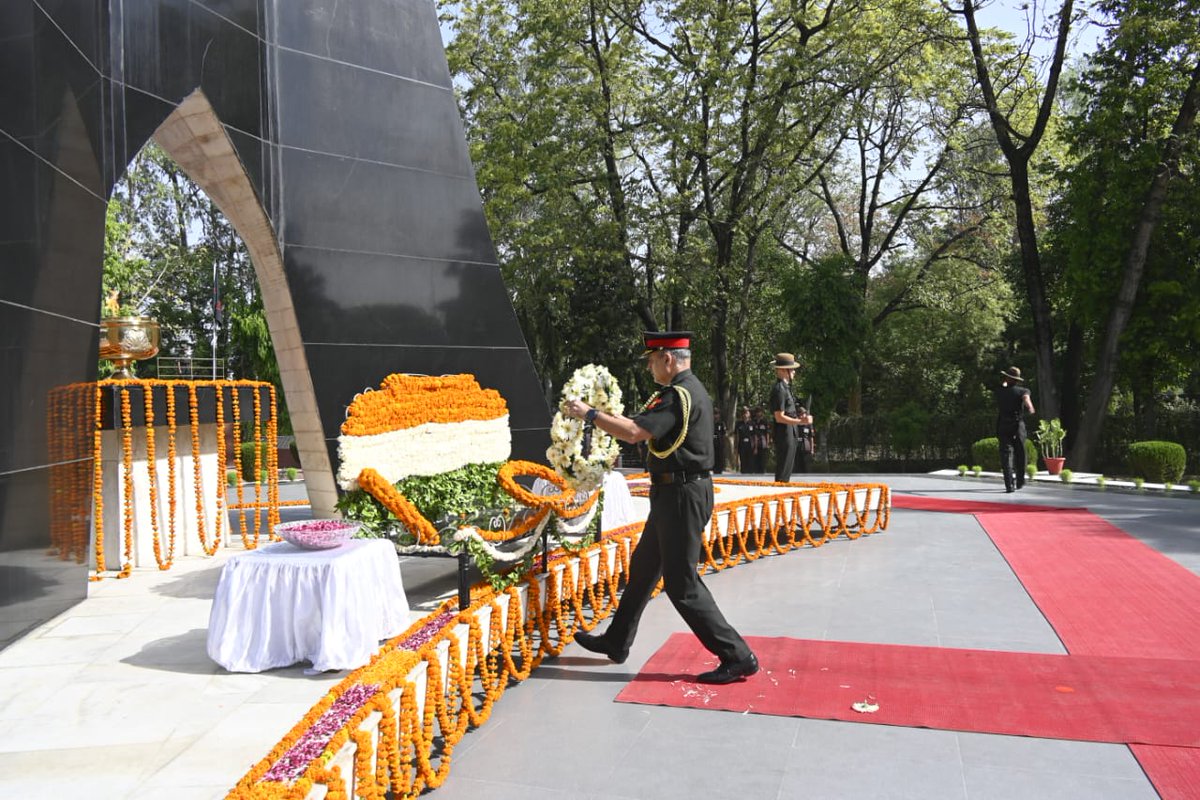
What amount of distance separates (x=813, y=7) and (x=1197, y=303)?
31.9 ft

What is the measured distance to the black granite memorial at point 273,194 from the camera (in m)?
5.10

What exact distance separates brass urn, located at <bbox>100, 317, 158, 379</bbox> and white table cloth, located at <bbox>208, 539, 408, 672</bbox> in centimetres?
372

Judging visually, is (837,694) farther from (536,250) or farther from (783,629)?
(536,250)

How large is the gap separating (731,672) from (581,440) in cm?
151

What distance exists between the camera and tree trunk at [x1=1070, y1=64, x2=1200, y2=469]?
55.1 feet

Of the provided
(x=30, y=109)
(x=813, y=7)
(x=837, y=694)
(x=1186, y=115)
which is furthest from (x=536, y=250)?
(x=837, y=694)

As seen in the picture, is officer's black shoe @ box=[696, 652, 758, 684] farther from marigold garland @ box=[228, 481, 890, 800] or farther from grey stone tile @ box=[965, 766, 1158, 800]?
grey stone tile @ box=[965, 766, 1158, 800]

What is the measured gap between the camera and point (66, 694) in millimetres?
4094

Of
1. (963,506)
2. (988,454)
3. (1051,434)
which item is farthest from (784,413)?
(988,454)

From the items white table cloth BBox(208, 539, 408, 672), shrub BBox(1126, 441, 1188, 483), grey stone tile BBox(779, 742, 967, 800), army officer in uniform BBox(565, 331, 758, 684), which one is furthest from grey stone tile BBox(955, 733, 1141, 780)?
shrub BBox(1126, 441, 1188, 483)

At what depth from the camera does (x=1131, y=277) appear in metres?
17.5

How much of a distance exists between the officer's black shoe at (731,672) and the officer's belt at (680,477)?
0.93 metres

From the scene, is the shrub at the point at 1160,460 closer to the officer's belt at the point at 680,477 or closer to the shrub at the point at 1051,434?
the shrub at the point at 1051,434

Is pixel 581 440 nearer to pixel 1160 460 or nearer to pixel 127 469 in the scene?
pixel 127 469
